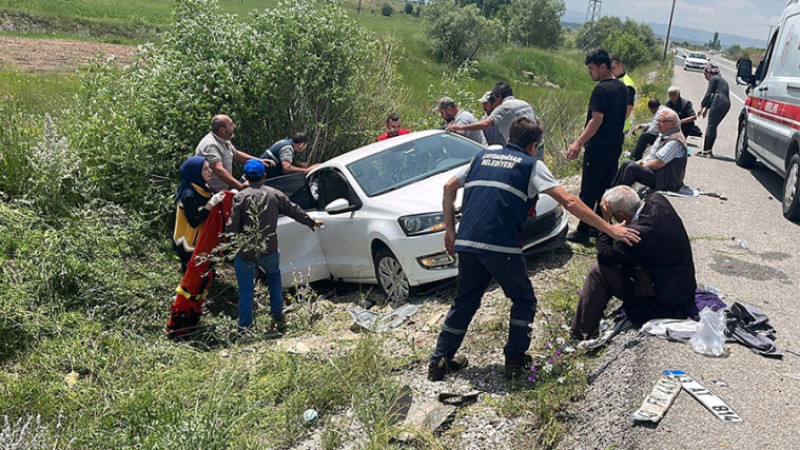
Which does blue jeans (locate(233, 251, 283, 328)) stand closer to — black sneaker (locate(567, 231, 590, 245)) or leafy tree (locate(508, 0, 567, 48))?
black sneaker (locate(567, 231, 590, 245))

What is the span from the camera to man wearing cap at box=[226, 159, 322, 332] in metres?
6.11

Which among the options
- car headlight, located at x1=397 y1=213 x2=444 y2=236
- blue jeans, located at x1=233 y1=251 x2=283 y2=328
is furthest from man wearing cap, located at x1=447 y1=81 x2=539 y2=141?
blue jeans, located at x1=233 y1=251 x2=283 y2=328

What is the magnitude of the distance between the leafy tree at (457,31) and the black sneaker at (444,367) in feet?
115

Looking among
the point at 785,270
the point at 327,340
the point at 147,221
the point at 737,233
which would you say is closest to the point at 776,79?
the point at 737,233

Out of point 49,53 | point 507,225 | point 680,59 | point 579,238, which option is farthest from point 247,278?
point 680,59

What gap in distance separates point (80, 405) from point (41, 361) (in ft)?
3.60

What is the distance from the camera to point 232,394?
4.69 metres

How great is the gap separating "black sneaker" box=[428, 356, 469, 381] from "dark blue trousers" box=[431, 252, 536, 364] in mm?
57

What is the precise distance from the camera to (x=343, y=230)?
22.5 feet

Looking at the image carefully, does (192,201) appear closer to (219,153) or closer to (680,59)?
(219,153)

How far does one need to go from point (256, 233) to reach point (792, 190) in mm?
6616

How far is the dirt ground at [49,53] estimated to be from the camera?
84.3 feet

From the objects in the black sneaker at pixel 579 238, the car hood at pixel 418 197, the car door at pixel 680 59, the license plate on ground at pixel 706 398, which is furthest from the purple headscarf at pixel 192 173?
the car door at pixel 680 59

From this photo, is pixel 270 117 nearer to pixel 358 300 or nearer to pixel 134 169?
pixel 134 169
